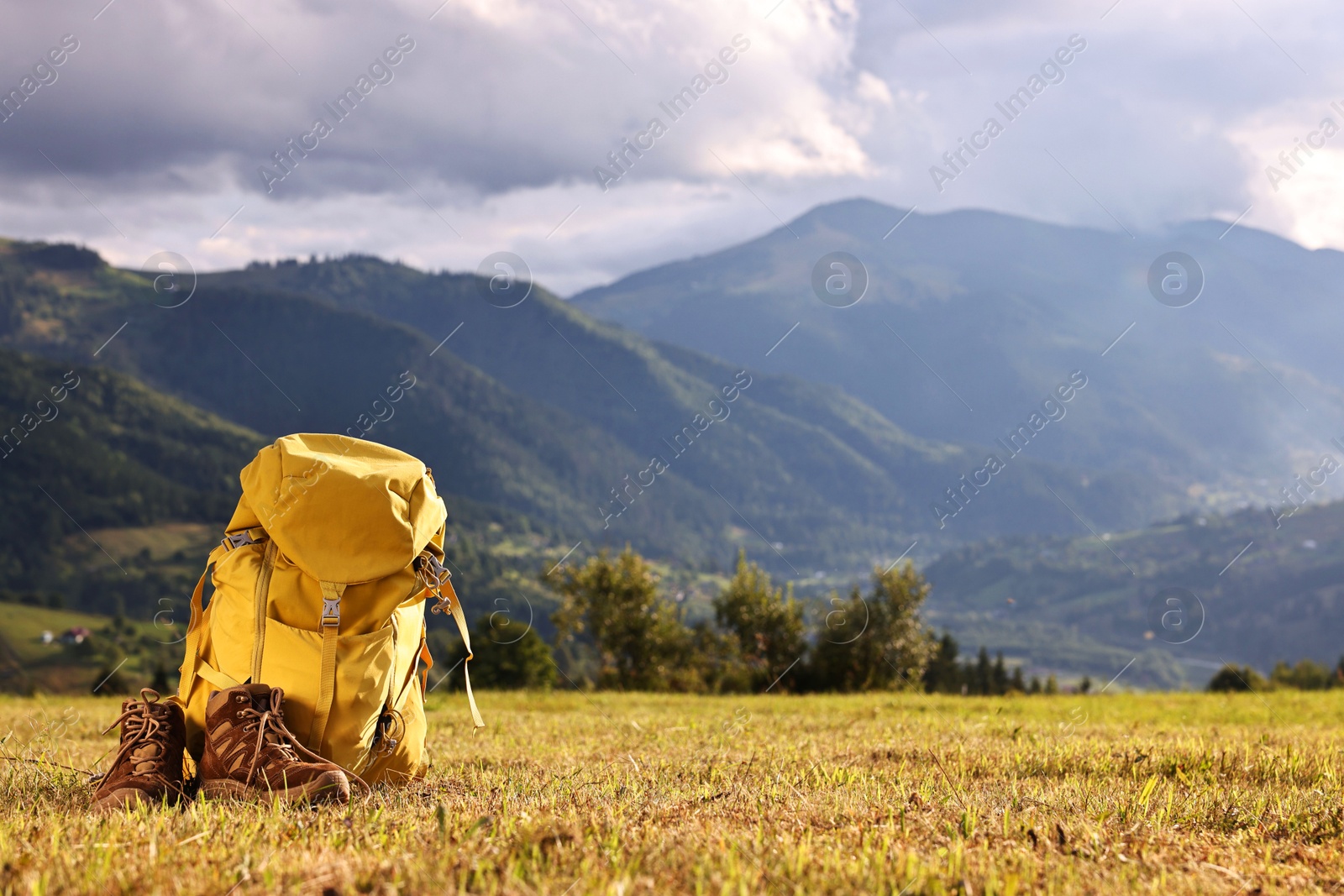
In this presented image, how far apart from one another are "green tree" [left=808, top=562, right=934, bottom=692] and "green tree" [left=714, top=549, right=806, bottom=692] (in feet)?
6.94

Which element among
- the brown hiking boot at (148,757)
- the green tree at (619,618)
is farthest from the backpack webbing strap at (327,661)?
the green tree at (619,618)

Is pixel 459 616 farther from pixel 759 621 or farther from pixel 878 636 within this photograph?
pixel 878 636

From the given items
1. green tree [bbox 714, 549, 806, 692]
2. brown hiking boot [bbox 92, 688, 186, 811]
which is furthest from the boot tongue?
green tree [bbox 714, 549, 806, 692]

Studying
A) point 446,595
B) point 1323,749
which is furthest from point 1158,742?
point 446,595

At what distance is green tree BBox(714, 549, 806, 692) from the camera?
37031 mm

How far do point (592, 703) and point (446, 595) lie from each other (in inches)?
371

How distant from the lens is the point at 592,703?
14234 mm

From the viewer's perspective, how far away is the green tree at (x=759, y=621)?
121ft

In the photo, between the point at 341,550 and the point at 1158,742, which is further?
Answer: the point at 1158,742

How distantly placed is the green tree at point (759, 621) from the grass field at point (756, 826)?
29880mm

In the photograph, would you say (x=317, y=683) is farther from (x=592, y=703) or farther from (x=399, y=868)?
(x=592, y=703)

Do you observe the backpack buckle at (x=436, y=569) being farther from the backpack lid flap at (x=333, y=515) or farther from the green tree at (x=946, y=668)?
the green tree at (x=946, y=668)

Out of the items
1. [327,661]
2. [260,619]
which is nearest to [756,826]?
[327,661]

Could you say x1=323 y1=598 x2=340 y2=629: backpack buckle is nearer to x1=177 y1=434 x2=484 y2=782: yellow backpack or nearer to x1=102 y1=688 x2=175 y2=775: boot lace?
x1=177 y1=434 x2=484 y2=782: yellow backpack
